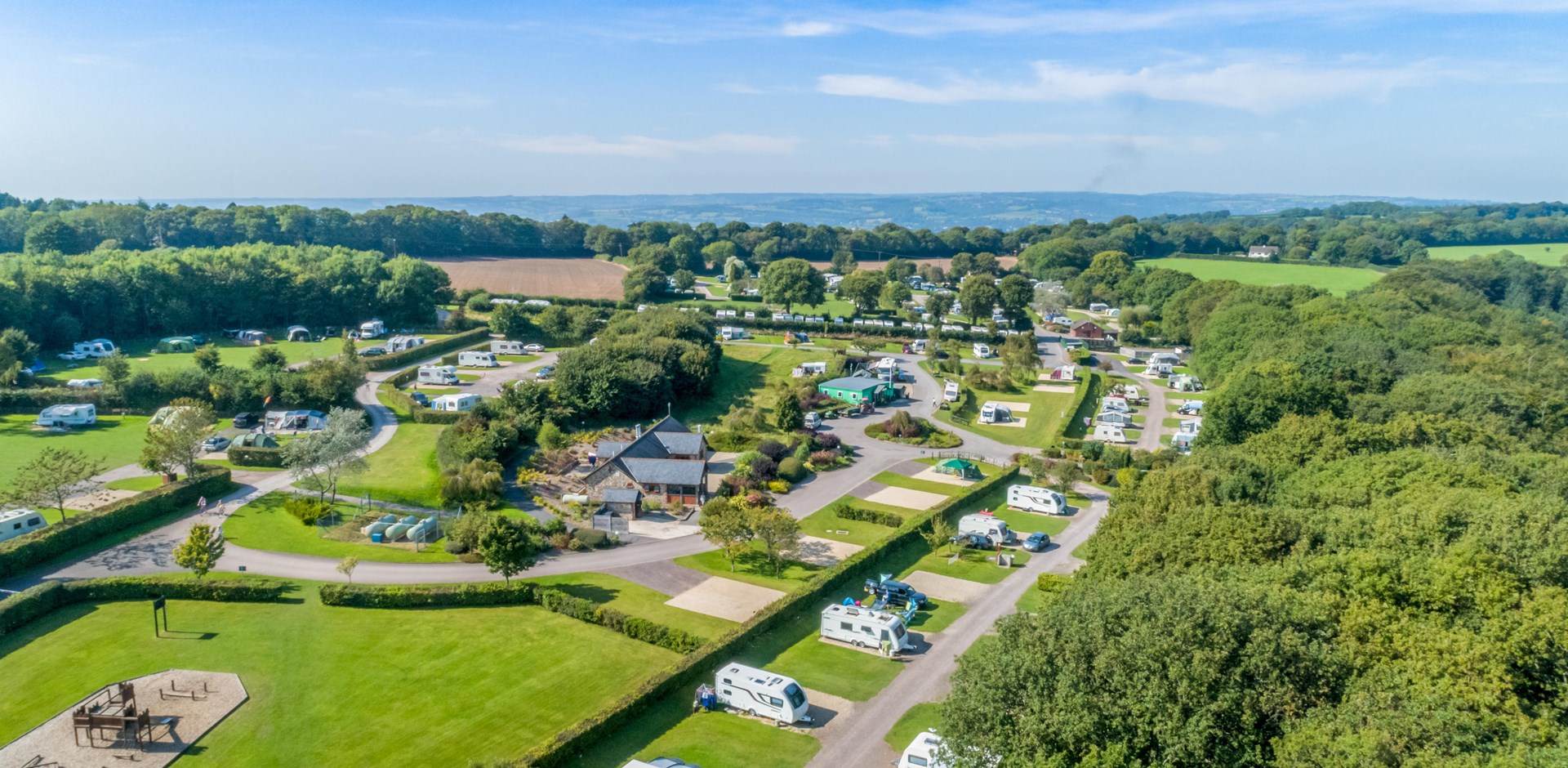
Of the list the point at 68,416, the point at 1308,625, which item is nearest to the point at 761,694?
the point at 1308,625

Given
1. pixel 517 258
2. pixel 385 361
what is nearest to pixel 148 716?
pixel 385 361

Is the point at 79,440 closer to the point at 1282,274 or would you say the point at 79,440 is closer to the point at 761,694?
the point at 761,694

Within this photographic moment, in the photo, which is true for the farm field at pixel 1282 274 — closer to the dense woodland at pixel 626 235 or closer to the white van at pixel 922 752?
the dense woodland at pixel 626 235

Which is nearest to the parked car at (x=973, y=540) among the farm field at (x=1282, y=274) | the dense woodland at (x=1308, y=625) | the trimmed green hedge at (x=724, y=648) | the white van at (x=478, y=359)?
the trimmed green hedge at (x=724, y=648)

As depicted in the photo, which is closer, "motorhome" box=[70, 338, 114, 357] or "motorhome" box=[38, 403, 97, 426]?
"motorhome" box=[38, 403, 97, 426]

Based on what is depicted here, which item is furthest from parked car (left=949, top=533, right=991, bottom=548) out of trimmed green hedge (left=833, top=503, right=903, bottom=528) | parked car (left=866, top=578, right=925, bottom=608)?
parked car (left=866, top=578, right=925, bottom=608)

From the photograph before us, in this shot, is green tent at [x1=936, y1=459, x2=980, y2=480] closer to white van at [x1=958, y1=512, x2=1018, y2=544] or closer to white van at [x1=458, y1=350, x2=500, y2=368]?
white van at [x1=958, y1=512, x2=1018, y2=544]
